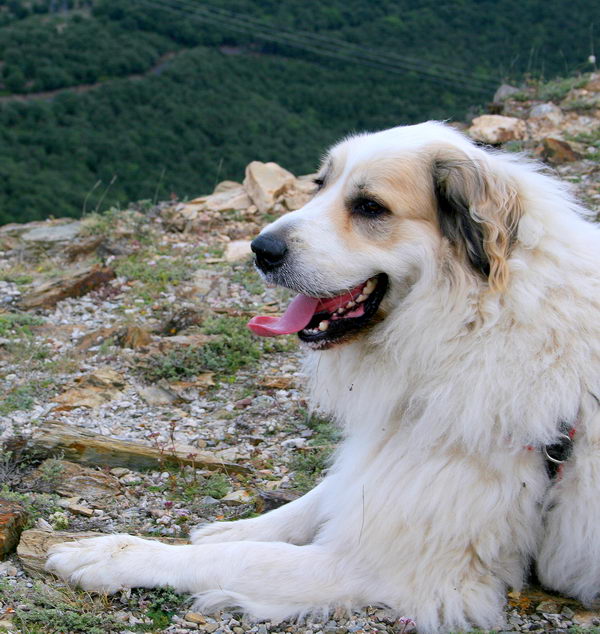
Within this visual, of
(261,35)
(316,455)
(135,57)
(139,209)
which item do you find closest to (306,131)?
(261,35)

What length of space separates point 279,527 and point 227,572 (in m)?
0.47

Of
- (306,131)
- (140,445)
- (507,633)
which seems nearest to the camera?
(507,633)

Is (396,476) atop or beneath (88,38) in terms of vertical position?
atop

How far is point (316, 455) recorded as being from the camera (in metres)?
4.55

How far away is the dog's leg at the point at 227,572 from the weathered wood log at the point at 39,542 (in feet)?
0.28

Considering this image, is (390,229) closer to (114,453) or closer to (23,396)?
(114,453)

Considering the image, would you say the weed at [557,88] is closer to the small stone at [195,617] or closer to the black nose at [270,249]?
the black nose at [270,249]

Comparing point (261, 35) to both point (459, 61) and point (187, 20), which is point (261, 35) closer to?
point (187, 20)

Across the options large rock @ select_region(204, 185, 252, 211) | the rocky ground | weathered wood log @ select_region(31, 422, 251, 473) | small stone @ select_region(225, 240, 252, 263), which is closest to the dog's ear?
the rocky ground

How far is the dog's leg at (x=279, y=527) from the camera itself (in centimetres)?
351

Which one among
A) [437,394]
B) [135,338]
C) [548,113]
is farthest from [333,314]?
[548,113]

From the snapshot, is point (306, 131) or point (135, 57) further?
point (135, 57)

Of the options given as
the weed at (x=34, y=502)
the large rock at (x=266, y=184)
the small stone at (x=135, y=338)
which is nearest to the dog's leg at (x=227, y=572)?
the weed at (x=34, y=502)

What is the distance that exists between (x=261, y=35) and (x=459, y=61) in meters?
11.5
